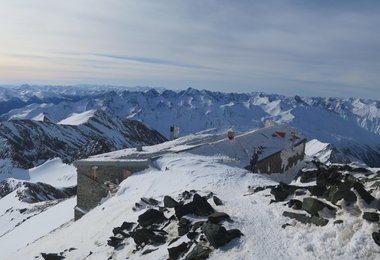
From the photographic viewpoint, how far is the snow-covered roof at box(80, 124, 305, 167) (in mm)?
25234

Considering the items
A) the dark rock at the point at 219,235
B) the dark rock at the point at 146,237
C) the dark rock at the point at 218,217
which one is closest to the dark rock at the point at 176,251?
the dark rock at the point at 219,235

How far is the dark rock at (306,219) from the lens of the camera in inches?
445

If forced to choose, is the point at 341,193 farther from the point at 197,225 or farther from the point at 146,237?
the point at 146,237

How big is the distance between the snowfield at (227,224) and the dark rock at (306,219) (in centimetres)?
13

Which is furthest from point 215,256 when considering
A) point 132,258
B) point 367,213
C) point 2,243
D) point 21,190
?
point 21,190

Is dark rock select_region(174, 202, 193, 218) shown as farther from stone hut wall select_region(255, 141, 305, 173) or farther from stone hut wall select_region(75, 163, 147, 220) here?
stone hut wall select_region(255, 141, 305, 173)

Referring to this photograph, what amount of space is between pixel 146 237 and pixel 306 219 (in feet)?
15.7

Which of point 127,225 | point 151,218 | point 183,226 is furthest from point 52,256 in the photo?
point 183,226

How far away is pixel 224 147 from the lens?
2655 centimetres

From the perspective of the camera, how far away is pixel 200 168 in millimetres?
21328

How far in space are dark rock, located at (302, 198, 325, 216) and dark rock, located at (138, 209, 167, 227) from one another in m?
4.74

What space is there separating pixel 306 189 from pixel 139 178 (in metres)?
9.91

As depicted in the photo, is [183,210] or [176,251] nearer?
[176,251]

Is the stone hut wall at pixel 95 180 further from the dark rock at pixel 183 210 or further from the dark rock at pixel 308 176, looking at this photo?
the dark rock at pixel 183 210
